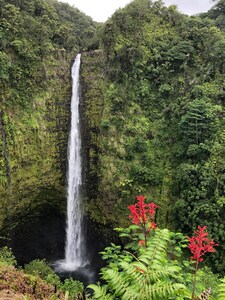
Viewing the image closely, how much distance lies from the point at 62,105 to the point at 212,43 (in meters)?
11.4

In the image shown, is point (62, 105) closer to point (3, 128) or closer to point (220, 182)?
point (3, 128)

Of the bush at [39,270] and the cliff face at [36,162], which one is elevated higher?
the cliff face at [36,162]

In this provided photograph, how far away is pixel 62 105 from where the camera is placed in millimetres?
18484

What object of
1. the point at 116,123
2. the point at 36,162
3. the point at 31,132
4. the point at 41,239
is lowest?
the point at 41,239

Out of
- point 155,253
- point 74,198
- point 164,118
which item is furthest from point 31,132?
point 155,253

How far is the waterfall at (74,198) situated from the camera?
17.2 m

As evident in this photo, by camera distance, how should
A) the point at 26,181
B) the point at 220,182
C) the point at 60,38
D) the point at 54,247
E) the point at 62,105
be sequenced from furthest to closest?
the point at 60,38 → the point at 62,105 → the point at 54,247 → the point at 26,181 → the point at 220,182

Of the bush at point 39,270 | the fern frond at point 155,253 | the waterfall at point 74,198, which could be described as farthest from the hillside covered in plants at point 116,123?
the fern frond at point 155,253

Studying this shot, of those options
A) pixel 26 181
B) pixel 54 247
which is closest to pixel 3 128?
pixel 26 181

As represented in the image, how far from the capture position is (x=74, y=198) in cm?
1784

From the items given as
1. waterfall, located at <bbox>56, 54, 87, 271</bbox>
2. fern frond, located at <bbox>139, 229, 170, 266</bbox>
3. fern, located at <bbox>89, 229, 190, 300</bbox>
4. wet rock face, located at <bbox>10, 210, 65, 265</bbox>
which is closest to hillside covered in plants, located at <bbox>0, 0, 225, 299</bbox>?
wet rock face, located at <bbox>10, 210, 65, 265</bbox>

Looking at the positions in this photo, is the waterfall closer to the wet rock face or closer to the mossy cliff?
the mossy cliff

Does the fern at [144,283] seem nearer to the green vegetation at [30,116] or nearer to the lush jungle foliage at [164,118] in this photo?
Answer: the lush jungle foliage at [164,118]

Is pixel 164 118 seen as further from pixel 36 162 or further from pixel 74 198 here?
pixel 36 162
